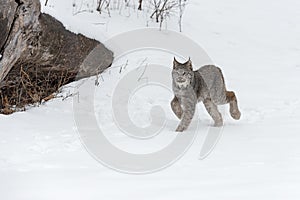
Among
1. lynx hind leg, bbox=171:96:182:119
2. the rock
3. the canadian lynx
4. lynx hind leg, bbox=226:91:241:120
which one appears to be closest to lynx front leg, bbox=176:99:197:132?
the canadian lynx

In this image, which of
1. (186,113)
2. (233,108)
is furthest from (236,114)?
(186,113)

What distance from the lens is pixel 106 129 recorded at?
5.13 m

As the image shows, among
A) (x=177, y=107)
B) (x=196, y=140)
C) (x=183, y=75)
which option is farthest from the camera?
(x=177, y=107)

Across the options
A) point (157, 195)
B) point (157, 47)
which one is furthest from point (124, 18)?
point (157, 195)

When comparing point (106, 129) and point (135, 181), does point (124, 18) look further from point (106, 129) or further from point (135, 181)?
point (135, 181)

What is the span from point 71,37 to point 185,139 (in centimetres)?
265

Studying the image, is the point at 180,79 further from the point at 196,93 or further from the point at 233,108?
the point at 233,108

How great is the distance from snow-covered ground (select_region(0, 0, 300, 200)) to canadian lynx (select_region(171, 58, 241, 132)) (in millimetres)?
156

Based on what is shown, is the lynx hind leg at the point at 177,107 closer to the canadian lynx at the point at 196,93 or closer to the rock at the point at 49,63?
the canadian lynx at the point at 196,93

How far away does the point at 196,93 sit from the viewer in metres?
5.36

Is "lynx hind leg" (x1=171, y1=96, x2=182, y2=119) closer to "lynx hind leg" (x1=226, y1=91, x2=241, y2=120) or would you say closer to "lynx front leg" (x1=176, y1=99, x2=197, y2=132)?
"lynx front leg" (x1=176, y1=99, x2=197, y2=132)

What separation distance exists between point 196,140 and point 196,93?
840 millimetres

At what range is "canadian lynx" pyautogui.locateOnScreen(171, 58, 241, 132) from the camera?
5.23m

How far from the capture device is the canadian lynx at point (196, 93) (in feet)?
17.2
